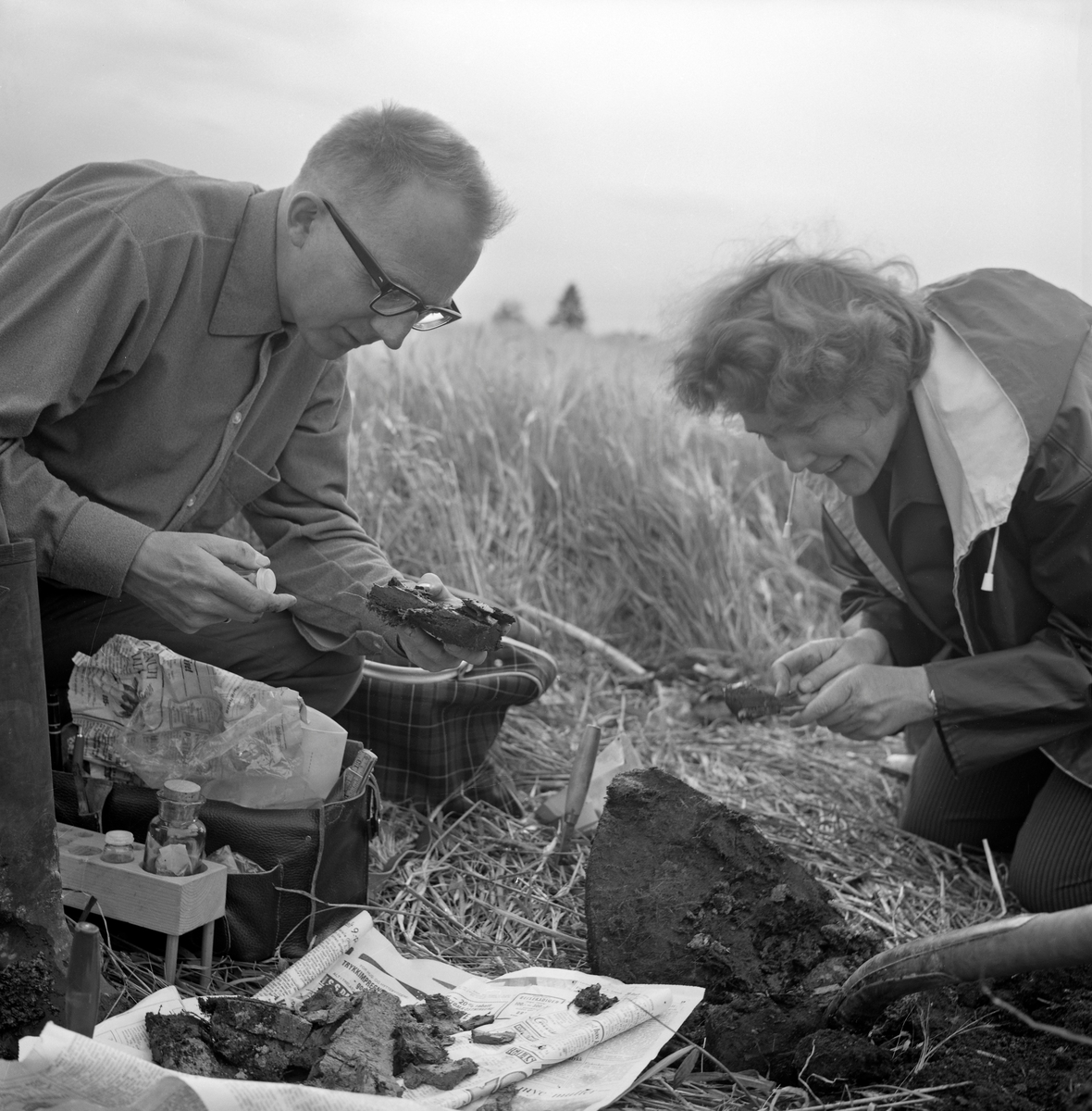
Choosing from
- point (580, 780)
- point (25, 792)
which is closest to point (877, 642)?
point (580, 780)

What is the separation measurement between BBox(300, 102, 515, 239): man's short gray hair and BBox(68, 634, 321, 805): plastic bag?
101cm

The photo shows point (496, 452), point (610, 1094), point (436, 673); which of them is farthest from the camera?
point (496, 452)

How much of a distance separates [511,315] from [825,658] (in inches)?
139

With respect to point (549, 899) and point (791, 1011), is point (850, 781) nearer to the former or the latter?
point (549, 899)

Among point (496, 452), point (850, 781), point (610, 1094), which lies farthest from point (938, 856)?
point (496, 452)

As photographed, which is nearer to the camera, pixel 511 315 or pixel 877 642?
pixel 877 642

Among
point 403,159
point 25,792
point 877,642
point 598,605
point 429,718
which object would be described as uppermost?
point 403,159

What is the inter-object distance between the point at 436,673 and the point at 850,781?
1.44 meters

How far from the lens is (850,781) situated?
359cm

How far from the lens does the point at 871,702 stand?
256cm

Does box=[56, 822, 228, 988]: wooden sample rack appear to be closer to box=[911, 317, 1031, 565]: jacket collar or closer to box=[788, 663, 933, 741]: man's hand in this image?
box=[788, 663, 933, 741]: man's hand

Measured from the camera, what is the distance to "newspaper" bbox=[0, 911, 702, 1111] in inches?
57.1

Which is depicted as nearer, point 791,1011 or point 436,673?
point 791,1011

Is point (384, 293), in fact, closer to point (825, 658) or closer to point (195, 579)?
point (195, 579)
